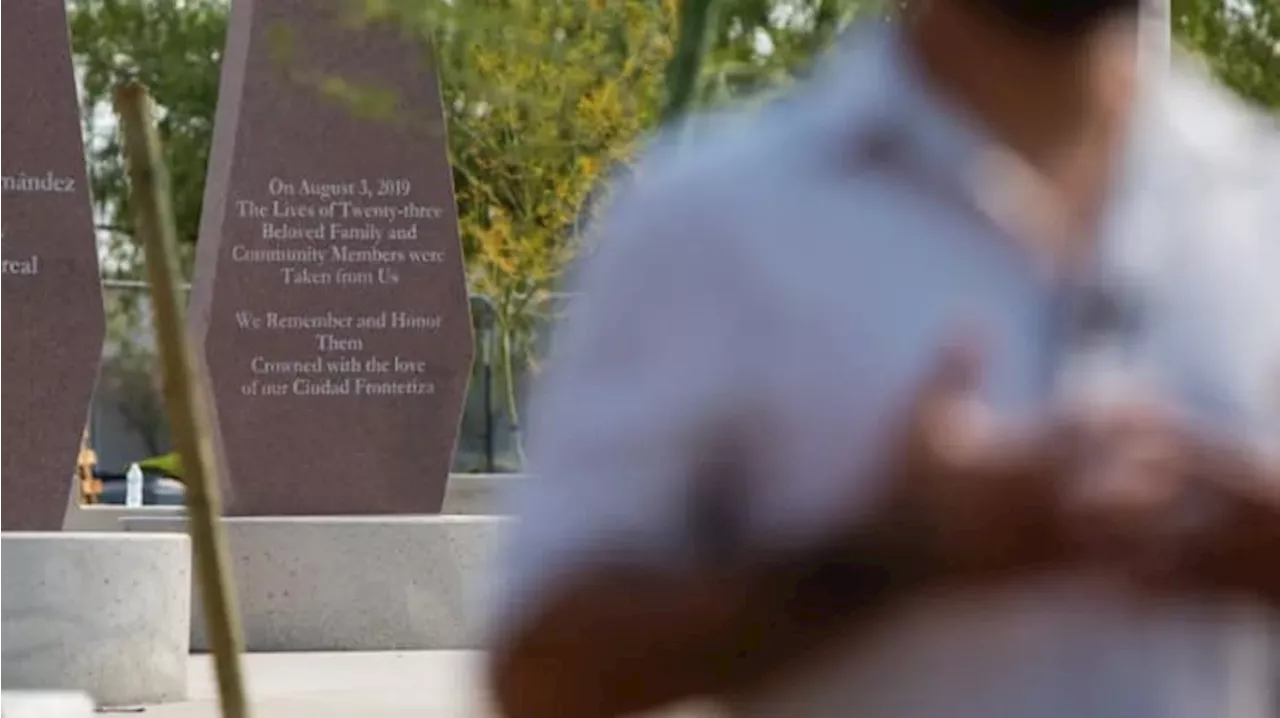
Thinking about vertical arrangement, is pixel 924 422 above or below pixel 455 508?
above

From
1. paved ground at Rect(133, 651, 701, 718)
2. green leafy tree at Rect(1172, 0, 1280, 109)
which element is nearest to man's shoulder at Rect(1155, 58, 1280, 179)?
green leafy tree at Rect(1172, 0, 1280, 109)

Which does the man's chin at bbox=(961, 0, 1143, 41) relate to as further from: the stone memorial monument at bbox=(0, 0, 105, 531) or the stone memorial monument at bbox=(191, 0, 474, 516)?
the stone memorial monument at bbox=(191, 0, 474, 516)

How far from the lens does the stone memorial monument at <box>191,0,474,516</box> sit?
1478cm

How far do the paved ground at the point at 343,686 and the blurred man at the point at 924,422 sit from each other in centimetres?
916

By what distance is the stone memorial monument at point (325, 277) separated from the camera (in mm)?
14781

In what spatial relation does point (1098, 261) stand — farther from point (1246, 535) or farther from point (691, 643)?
point (691, 643)

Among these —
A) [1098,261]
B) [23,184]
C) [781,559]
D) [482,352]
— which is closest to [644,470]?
[781,559]

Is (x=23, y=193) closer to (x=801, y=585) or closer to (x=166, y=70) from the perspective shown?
(x=801, y=585)

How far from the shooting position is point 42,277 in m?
13.8

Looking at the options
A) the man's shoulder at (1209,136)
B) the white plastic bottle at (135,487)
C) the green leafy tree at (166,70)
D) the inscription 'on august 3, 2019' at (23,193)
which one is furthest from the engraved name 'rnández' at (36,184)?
the green leafy tree at (166,70)

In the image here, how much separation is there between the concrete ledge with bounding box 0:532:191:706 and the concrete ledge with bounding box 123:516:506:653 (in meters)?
2.17

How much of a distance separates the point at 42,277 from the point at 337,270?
1.60m

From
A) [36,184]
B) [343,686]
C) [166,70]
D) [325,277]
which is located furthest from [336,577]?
[166,70]

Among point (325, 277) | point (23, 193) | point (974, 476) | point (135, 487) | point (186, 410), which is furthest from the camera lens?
point (135, 487)
